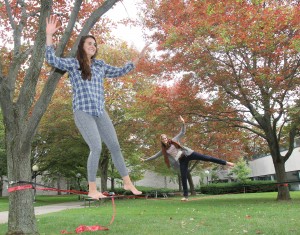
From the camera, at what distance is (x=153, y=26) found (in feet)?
58.3

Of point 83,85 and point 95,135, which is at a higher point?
point 83,85

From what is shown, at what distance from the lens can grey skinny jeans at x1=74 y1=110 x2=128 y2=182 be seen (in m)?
3.95

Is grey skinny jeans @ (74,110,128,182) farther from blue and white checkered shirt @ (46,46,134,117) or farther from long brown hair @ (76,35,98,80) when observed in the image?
long brown hair @ (76,35,98,80)

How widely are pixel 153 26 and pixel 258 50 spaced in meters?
5.70

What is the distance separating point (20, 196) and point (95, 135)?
4.27 meters

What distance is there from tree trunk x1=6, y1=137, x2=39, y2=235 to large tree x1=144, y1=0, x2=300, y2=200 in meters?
7.90

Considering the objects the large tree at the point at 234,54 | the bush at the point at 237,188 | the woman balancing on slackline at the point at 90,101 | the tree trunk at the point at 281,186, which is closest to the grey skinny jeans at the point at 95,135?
the woman balancing on slackline at the point at 90,101

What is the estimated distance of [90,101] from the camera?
402cm

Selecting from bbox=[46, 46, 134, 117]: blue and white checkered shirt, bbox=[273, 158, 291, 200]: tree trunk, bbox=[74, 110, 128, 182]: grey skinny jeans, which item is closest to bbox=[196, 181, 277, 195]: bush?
bbox=[273, 158, 291, 200]: tree trunk

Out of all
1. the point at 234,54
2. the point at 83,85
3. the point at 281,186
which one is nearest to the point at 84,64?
the point at 83,85

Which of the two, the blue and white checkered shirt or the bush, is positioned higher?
the blue and white checkered shirt

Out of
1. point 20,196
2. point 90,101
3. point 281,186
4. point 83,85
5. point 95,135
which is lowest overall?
point 281,186

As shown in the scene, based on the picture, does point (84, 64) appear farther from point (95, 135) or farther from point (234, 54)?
point (234, 54)

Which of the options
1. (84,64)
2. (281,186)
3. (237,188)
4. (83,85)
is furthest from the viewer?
(237,188)
